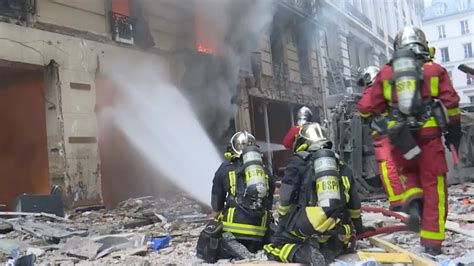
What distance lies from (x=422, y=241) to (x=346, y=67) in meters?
18.2

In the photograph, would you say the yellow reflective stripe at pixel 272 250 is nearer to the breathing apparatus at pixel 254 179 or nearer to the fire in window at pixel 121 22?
the breathing apparatus at pixel 254 179

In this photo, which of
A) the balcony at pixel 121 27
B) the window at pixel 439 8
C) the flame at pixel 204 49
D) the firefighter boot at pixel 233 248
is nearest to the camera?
the firefighter boot at pixel 233 248

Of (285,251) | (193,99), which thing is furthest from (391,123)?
(193,99)

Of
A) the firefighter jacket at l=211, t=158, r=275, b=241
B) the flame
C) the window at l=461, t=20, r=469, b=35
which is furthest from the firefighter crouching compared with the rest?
the window at l=461, t=20, r=469, b=35

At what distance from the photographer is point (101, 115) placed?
379 inches

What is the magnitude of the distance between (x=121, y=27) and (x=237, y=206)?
693 cm

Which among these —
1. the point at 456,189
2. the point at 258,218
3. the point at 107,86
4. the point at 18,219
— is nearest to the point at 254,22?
the point at 107,86

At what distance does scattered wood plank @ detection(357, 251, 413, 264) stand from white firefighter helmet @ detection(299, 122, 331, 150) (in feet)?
2.84

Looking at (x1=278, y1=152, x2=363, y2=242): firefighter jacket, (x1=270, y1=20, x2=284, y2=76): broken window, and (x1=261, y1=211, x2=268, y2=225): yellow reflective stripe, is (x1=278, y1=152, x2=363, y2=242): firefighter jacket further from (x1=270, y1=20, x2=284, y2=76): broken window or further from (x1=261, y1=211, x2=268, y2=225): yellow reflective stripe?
(x1=270, y1=20, x2=284, y2=76): broken window

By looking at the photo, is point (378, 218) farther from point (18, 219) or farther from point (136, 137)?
point (136, 137)

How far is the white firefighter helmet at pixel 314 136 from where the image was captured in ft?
11.9

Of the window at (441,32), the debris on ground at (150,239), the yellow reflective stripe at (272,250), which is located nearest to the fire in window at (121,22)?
the debris on ground at (150,239)

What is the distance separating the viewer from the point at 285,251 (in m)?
3.63

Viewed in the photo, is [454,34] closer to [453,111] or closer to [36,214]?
[36,214]
